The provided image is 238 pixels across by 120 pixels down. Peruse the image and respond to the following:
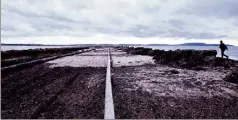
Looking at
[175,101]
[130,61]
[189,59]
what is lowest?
[130,61]

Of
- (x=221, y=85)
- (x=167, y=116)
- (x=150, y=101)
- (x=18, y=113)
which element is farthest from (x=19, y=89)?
(x=221, y=85)

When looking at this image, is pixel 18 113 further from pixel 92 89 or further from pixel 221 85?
pixel 221 85

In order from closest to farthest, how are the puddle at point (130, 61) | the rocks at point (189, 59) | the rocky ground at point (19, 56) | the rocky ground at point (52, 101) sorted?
the rocky ground at point (52, 101) < the rocks at point (189, 59) < the rocky ground at point (19, 56) < the puddle at point (130, 61)

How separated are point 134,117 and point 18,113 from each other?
2.48 meters

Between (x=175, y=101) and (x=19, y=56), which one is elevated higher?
(x=175, y=101)

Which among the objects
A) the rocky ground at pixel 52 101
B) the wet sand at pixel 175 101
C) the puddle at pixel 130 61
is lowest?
the puddle at pixel 130 61

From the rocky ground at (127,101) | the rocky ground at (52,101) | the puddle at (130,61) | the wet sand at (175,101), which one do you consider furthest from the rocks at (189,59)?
the rocky ground at (52,101)

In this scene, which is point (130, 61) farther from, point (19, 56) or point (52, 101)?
point (52, 101)

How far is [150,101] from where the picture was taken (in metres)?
7.28

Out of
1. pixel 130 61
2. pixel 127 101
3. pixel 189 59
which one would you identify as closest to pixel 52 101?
pixel 127 101

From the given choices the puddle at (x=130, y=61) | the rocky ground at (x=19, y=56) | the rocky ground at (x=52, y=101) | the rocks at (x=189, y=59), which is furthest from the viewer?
the puddle at (x=130, y=61)

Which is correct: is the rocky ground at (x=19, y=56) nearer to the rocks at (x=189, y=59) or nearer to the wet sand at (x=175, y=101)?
the rocks at (x=189, y=59)

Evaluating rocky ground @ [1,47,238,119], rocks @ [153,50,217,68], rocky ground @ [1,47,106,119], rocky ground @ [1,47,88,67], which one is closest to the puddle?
rocks @ [153,50,217,68]

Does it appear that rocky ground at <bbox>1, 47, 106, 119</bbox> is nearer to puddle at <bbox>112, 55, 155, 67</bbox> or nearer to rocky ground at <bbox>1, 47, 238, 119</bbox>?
rocky ground at <bbox>1, 47, 238, 119</bbox>
